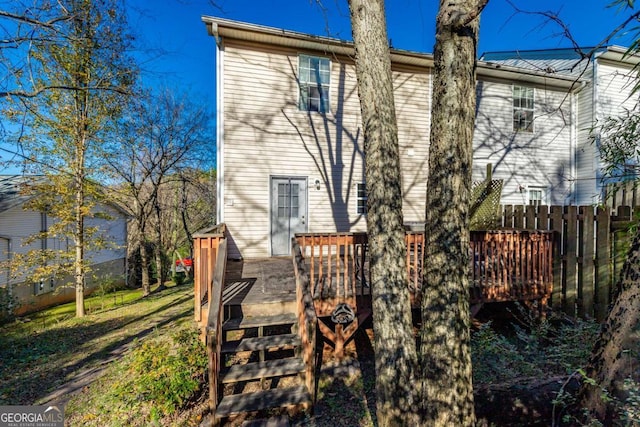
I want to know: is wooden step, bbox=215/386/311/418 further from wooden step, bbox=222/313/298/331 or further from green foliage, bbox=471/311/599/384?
green foliage, bbox=471/311/599/384

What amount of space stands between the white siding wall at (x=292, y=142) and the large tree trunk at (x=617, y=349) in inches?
229

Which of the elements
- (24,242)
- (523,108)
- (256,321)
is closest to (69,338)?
(24,242)

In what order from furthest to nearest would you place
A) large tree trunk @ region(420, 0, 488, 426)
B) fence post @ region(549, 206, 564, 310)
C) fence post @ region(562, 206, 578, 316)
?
1. fence post @ region(549, 206, 564, 310)
2. fence post @ region(562, 206, 578, 316)
3. large tree trunk @ region(420, 0, 488, 426)

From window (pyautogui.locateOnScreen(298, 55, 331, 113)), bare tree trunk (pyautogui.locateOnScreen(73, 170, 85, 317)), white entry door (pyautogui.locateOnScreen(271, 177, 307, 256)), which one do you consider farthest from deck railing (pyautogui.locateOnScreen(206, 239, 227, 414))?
bare tree trunk (pyautogui.locateOnScreen(73, 170, 85, 317))

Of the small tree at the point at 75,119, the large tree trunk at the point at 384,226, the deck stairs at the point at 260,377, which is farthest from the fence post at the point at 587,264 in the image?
the small tree at the point at 75,119

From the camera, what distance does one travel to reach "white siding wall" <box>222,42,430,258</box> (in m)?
6.90

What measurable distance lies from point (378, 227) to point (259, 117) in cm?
561

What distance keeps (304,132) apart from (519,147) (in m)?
7.01

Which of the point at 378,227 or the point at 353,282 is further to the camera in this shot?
the point at 353,282

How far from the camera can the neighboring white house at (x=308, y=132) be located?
6859 mm

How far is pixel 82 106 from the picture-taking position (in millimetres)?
8172

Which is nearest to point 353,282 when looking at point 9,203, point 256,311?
point 256,311

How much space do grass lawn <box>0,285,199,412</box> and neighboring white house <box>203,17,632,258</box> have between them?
3093 mm

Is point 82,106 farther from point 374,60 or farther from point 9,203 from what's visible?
point 374,60
